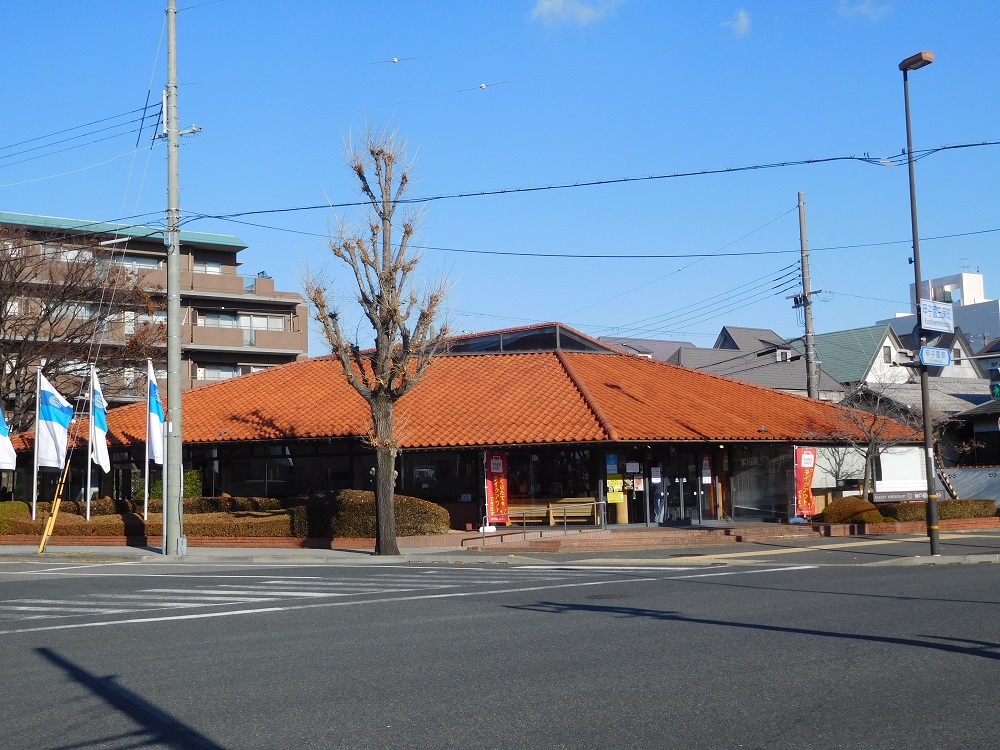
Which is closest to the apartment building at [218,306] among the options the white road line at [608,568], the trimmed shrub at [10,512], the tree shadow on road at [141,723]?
the trimmed shrub at [10,512]

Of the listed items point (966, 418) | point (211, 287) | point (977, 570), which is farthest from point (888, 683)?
point (211, 287)

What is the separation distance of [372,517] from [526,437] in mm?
4962

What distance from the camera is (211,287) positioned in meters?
55.9

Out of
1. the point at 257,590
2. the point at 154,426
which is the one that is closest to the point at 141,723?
the point at 257,590

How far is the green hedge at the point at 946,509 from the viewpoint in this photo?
102ft

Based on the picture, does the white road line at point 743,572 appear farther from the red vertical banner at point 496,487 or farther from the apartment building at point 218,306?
the apartment building at point 218,306

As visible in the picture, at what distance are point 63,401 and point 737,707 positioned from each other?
989 inches

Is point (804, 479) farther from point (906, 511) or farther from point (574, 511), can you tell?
point (574, 511)

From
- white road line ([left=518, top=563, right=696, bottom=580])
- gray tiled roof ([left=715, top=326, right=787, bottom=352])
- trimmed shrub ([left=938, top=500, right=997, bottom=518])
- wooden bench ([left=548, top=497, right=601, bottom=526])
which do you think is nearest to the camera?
white road line ([left=518, top=563, right=696, bottom=580])

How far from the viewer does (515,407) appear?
106ft

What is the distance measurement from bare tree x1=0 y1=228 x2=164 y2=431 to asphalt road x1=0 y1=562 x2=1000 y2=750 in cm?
2228

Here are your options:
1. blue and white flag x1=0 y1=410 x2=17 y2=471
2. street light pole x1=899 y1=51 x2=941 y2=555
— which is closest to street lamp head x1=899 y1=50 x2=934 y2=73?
street light pole x1=899 y1=51 x2=941 y2=555

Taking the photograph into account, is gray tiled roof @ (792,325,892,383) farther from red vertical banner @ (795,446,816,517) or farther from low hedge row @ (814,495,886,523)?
low hedge row @ (814,495,886,523)

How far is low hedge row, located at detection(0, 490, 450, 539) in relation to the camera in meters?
28.1
